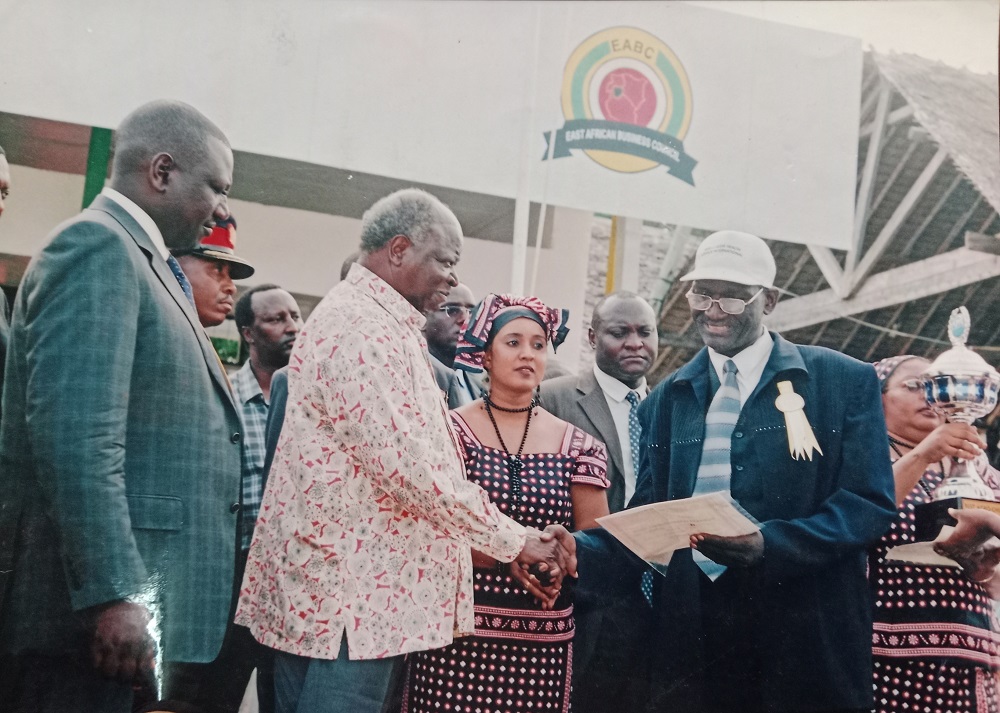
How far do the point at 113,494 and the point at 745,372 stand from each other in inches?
82.5

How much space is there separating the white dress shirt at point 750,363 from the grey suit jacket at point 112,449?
172 centimetres

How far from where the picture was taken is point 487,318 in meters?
2.87

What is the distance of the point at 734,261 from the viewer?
10.5 ft

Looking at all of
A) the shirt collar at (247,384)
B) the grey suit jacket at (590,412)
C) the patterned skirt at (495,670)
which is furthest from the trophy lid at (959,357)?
the shirt collar at (247,384)

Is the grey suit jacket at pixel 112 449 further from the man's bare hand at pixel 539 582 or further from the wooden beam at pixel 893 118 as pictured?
the wooden beam at pixel 893 118

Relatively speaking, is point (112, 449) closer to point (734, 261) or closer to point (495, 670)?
point (495, 670)

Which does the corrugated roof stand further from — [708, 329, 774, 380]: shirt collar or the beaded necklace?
the beaded necklace

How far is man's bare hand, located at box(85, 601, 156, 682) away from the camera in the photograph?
2.03 metres

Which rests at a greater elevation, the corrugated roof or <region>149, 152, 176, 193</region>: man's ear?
the corrugated roof

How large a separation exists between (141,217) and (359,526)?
3.41 feet

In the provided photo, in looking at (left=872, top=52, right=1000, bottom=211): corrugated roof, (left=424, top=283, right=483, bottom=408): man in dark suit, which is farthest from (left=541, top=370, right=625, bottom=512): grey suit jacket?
(left=872, top=52, right=1000, bottom=211): corrugated roof

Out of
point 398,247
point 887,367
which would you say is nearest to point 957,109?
point 887,367

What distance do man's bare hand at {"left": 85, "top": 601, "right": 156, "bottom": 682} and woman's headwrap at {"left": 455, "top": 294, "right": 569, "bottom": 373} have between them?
126 centimetres

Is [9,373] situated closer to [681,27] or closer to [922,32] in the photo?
[681,27]
